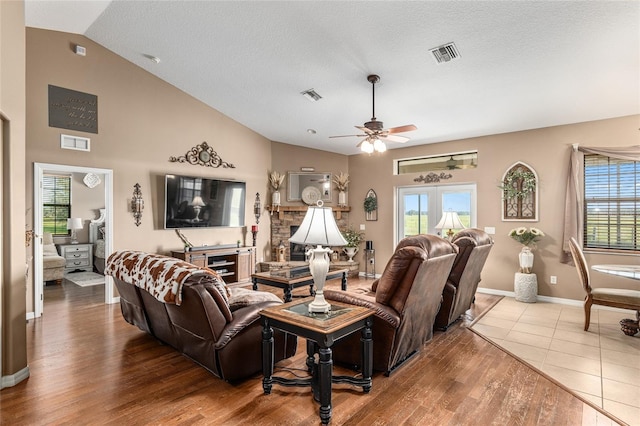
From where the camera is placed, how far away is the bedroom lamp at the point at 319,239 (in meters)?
2.48

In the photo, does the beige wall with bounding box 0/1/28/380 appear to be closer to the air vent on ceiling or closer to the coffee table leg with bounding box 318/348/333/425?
the coffee table leg with bounding box 318/348/333/425

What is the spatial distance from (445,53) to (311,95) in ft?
6.93

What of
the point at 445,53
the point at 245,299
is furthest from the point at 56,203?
the point at 445,53

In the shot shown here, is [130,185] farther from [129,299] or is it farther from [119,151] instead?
[129,299]

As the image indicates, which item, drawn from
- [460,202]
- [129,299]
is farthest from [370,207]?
[129,299]

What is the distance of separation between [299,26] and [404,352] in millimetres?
3441

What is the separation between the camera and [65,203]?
321 inches

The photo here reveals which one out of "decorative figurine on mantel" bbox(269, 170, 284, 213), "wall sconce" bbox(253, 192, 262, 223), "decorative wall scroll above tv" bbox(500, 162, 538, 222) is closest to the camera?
"decorative wall scroll above tv" bbox(500, 162, 538, 222)

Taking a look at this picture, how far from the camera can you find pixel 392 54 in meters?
3.87

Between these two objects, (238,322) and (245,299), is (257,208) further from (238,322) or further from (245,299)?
(238,322)

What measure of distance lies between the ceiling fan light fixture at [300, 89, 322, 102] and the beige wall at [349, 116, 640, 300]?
2756 mm

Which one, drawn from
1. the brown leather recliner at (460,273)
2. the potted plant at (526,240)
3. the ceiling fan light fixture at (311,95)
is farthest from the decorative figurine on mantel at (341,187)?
the brown leather recliner at (460,273)

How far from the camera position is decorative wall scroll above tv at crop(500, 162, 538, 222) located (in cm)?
568

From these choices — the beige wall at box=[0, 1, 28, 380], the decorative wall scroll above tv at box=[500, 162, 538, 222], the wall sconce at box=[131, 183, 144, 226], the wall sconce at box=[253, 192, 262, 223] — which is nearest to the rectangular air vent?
the wall sconce at box=[131, 183, 144, 226]
